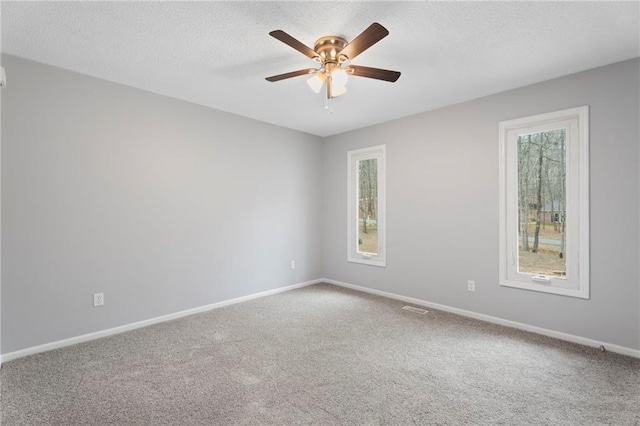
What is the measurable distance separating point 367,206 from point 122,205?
317 cm

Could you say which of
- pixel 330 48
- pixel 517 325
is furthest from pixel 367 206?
pixel 330 48

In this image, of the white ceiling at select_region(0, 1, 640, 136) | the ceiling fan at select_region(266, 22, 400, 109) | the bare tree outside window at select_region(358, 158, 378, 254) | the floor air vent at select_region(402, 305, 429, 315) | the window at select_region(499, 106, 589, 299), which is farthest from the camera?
the bare tree outside window at select_region(358, 158, 378, 254)

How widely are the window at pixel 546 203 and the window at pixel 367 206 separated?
1.58m

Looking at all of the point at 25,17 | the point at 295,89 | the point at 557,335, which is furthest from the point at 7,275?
the point at 557,335

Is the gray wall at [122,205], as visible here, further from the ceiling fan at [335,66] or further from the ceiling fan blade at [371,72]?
the ceiling fan blade at [371,72]

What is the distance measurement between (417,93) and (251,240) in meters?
2.79

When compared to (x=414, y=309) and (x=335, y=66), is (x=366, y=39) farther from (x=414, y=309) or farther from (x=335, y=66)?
(x=414, y=309)

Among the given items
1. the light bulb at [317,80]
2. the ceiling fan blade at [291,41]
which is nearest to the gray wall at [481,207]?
the light bulb at [317,80]

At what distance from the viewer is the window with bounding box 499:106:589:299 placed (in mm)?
2850

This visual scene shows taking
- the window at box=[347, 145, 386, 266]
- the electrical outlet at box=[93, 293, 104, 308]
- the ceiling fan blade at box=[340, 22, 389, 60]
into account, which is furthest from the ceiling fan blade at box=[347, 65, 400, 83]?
the electrical outlet at box=[93, 293, 104, 308]

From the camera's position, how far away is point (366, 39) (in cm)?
192

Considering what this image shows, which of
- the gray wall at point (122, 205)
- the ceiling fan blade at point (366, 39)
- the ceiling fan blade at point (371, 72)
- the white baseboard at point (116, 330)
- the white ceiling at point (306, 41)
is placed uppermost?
the white ceiling at point (306, 41)

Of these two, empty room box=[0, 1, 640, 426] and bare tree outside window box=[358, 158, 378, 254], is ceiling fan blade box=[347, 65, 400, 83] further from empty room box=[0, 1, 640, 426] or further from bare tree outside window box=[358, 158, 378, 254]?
bare tree outside window box=[358, 158, 378, 254]

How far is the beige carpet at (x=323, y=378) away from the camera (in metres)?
1.87
